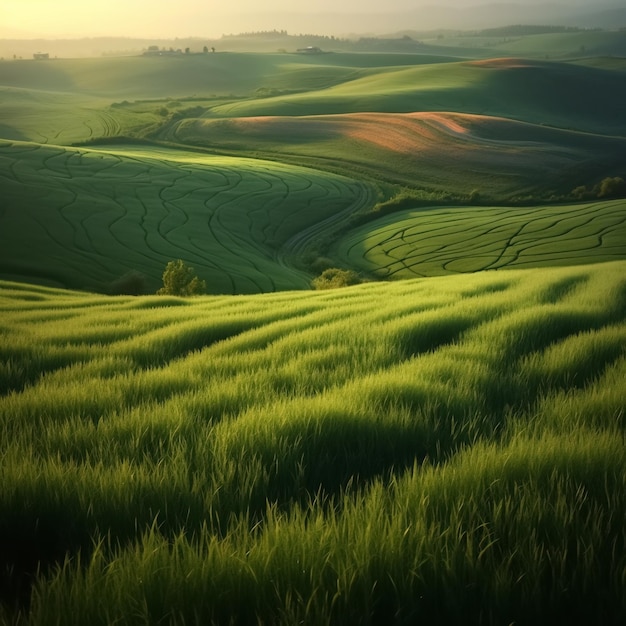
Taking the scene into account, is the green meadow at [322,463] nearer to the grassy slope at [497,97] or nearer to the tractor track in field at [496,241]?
the tractor track in field at [496,241]

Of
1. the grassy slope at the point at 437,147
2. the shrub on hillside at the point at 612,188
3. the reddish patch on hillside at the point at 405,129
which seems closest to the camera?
the shrub on hillside at the point at 612,188

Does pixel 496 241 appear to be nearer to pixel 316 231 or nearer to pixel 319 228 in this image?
pixel 316 231

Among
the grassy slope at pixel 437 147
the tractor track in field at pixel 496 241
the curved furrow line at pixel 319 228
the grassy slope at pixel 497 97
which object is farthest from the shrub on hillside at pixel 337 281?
the grassy slope at pixel 497 97

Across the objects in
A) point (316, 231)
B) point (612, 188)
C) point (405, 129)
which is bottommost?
point (316, 231)

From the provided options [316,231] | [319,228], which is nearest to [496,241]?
[316,231]

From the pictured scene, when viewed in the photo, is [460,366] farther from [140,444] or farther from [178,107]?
[178,107]

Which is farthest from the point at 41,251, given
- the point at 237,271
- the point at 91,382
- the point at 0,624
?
the point at 0,624

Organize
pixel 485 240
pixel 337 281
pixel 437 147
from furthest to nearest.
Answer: pixel 437 147 < pixel 485 240 < pixel 337 281
